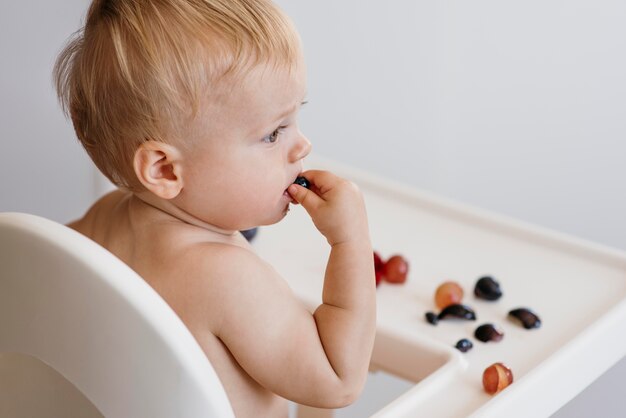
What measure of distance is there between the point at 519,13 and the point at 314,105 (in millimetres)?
437

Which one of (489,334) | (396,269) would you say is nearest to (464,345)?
(489,334)

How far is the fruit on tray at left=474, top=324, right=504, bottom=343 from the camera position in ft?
3.37

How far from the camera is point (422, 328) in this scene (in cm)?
106

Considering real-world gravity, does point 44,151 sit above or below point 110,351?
below

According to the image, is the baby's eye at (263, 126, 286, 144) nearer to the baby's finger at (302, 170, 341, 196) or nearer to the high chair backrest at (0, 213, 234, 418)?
the baby's finger at (302, 170, 341, 196)

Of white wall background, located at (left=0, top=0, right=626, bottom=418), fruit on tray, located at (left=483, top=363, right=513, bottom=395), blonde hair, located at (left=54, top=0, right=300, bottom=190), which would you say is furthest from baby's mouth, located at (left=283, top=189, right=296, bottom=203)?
white wall background, located at (left=0, top=0, right=626, bottom=418)

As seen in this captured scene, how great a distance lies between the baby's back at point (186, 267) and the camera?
79cm

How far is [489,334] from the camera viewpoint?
1027 mm

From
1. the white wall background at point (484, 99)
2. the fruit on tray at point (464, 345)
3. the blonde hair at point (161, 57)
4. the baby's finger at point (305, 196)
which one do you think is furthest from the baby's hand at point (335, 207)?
the white wall background at point (484, 99)

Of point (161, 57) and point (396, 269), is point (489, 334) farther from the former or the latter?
point (161, 57)

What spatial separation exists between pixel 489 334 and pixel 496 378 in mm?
106

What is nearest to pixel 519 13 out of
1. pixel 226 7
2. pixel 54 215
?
pixel 54 215

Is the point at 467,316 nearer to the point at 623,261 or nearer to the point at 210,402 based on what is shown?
the point at 623,261

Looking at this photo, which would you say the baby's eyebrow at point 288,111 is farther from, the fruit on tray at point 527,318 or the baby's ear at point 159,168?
the fruit on tray at point 527,318
